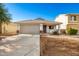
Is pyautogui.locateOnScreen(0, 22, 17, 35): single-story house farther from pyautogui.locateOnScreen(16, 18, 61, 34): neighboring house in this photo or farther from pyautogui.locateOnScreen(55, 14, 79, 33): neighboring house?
pyautogui.locateOnScreen(55, 14, 79, 33): neighboring house

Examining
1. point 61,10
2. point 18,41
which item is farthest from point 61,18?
point 18,41

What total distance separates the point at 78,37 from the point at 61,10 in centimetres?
→ 62

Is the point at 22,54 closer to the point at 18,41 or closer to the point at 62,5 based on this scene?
the point at 18,41

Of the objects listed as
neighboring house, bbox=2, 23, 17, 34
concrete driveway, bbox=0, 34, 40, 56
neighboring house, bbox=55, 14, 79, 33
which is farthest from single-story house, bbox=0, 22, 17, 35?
neighboring house, bbox=55, 14, 79, 33

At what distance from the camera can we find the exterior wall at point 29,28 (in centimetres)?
1251

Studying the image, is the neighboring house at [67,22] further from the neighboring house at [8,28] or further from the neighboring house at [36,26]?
the neighboring house at [8,28]

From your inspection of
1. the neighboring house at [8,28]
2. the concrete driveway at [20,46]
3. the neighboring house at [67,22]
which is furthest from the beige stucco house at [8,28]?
the neighboring house at [67,22]

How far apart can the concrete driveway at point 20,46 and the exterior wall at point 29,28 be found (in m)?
0.11

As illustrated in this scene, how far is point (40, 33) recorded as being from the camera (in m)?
12.5

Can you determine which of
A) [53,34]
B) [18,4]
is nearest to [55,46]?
[53,34]

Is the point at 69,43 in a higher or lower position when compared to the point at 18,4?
lower

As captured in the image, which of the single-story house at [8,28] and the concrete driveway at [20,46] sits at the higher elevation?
the single-story house at [8,28]

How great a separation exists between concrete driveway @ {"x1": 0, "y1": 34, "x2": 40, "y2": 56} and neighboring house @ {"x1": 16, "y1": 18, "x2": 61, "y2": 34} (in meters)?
0.14

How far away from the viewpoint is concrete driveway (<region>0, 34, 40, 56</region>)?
12414 mm
